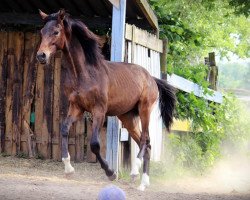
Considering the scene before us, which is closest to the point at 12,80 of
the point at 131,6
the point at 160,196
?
the point at 131,6

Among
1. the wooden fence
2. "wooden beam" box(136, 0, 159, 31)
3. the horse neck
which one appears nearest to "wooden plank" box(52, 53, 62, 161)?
the wooden fence

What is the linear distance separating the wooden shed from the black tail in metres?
0.73

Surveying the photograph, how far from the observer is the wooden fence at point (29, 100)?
38.3 feet

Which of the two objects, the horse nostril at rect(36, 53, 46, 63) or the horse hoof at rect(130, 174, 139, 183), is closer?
the horse nostril at rect(36, 53, 46, 63)

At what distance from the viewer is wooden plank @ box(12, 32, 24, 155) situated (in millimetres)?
11852

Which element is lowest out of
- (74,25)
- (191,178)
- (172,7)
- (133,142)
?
(191,178)

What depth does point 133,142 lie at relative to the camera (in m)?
10.7

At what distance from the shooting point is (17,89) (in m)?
11.9

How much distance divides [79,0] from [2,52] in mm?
1990

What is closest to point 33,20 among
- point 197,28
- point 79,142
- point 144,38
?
point 144,38

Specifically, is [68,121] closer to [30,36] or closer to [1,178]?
[1,178]

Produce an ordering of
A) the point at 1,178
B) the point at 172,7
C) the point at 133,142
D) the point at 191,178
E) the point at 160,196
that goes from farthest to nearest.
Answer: the point at 172,7
the point at 191,178
the point at 133,142
the point at 1,178
the point at 160,196

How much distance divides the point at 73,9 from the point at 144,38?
1754 millimetres

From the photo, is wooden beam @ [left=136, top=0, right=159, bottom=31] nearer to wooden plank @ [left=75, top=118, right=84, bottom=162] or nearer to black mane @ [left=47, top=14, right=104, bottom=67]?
black mane @ [left=47, top=14, right=104, bottom=67]
